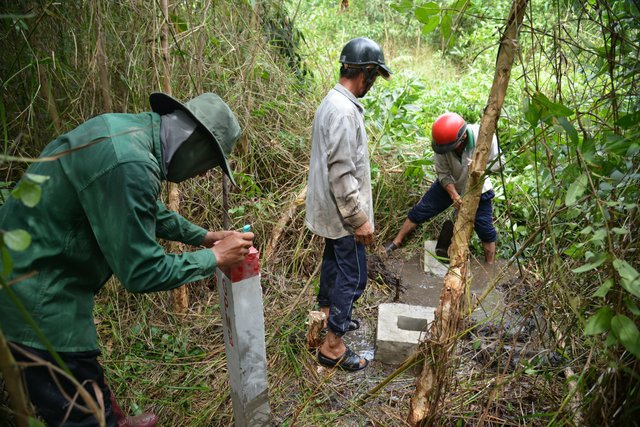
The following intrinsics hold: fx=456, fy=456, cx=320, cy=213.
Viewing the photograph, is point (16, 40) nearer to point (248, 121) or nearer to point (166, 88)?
point (166, 88)

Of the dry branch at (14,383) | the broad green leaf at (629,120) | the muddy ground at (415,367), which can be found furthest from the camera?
the muddy ground at (415,367)

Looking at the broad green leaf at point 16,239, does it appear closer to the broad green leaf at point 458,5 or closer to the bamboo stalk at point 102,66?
the broad green leaf at point 458,5

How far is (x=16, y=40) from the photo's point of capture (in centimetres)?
Result: 305

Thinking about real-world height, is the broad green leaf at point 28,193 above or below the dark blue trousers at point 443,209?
above

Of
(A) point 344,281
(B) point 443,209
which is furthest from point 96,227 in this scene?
(B) point 443,209

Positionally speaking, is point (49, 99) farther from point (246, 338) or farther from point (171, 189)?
point (246, 338)

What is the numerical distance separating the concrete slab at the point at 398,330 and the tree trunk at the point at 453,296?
0.82m

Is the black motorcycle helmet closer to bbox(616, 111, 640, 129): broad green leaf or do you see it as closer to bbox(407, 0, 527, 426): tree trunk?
bbox(407, 0, 527, 426): tree trunk

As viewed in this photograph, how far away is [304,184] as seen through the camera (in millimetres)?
4727

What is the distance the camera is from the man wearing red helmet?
4.12 meters

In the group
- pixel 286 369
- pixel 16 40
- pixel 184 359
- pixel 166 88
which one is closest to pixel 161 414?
pixel 184 359

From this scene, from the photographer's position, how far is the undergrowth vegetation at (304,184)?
1689 millimetres

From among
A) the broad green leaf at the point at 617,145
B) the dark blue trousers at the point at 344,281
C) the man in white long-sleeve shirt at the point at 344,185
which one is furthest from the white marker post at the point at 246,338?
the broad green leaf at the point at 617,145

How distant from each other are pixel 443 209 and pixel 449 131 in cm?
99
